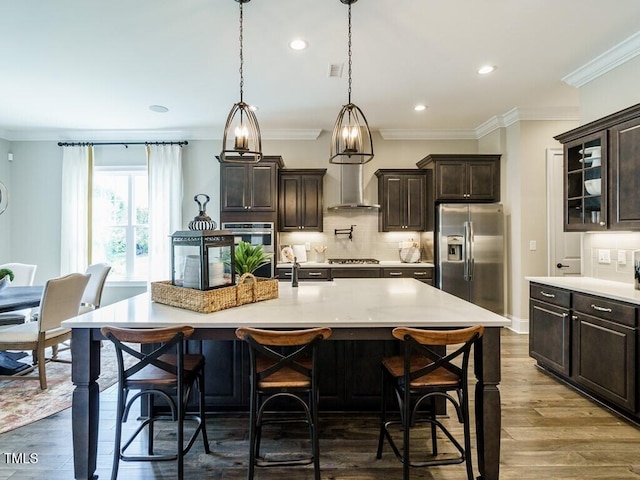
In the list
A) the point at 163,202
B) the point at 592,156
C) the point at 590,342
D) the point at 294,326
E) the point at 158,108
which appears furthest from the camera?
the point at 163,202

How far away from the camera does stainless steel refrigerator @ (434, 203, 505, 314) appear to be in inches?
195

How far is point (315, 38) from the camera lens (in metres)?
3.09

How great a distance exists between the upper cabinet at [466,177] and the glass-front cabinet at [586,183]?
154 cm

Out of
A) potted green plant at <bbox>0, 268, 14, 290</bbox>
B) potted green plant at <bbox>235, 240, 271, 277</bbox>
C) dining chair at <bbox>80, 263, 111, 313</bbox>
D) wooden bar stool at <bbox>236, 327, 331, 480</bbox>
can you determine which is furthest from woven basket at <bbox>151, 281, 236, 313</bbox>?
potted green plant at <bbox>0, 268, 14, 290</bbox>

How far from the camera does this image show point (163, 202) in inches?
224

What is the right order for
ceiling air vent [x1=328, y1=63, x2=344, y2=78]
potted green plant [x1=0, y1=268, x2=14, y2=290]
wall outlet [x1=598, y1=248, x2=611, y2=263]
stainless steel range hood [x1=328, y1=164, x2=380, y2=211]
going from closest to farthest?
wall outlet [x1=598, y1=248, x2=611, y2=263] → ceiling air vent [x1=328, y1=63, x2=344, y2=78] → potted green plant [x1=0, y1=268, x2=14, y2=290] → stainless steel range hood [x1=328, y1=164, x2=380, y2=211]

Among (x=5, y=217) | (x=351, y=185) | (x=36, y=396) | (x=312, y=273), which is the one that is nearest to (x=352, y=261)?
(x=312, y=273)

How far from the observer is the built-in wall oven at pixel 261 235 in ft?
16.6

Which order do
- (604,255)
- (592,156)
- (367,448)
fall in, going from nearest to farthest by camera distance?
(367,448) < (592,156) < (604,255)

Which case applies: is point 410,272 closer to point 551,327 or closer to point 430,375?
point 551,327

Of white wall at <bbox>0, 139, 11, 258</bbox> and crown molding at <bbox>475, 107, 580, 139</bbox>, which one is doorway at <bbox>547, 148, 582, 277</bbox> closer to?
crown molding at <bbox>475, 107, 580, 139</bbox>

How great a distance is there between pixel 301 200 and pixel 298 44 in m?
2.54

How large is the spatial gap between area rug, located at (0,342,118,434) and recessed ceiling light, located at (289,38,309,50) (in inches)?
137

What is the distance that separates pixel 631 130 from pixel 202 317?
3.48 meters
